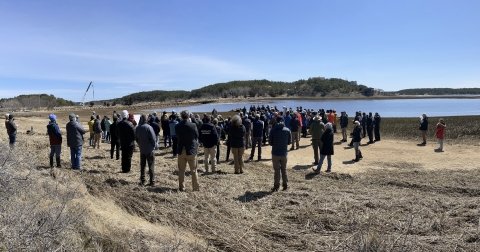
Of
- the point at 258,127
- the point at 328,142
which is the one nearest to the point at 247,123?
the point at 258,127

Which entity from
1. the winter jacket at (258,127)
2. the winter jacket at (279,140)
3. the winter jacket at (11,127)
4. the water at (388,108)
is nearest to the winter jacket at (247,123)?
the winter jacket at (258,127)

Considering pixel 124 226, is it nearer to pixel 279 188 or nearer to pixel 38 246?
pixel 38 246

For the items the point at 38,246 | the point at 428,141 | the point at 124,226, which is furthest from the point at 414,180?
the point at 428,141

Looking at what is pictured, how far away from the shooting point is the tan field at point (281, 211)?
4656 mm

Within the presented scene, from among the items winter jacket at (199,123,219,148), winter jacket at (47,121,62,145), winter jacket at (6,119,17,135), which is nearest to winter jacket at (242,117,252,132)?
winter jacket at (199,123,219,148)

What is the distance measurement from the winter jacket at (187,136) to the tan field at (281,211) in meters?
1.03

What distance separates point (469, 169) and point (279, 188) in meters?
7.59

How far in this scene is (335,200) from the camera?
6.70m

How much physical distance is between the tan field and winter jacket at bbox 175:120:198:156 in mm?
1026

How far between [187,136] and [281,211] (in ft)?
9.01

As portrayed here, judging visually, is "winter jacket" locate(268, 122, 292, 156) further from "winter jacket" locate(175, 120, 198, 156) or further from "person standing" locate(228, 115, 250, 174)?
"person standing" locate(228, 115, 250, 174)

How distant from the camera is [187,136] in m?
7.28

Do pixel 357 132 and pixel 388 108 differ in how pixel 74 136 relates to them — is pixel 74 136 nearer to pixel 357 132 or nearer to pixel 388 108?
pixel 357 132

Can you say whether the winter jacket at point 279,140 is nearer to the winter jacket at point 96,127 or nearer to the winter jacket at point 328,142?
the winter jacket at point 328,142
